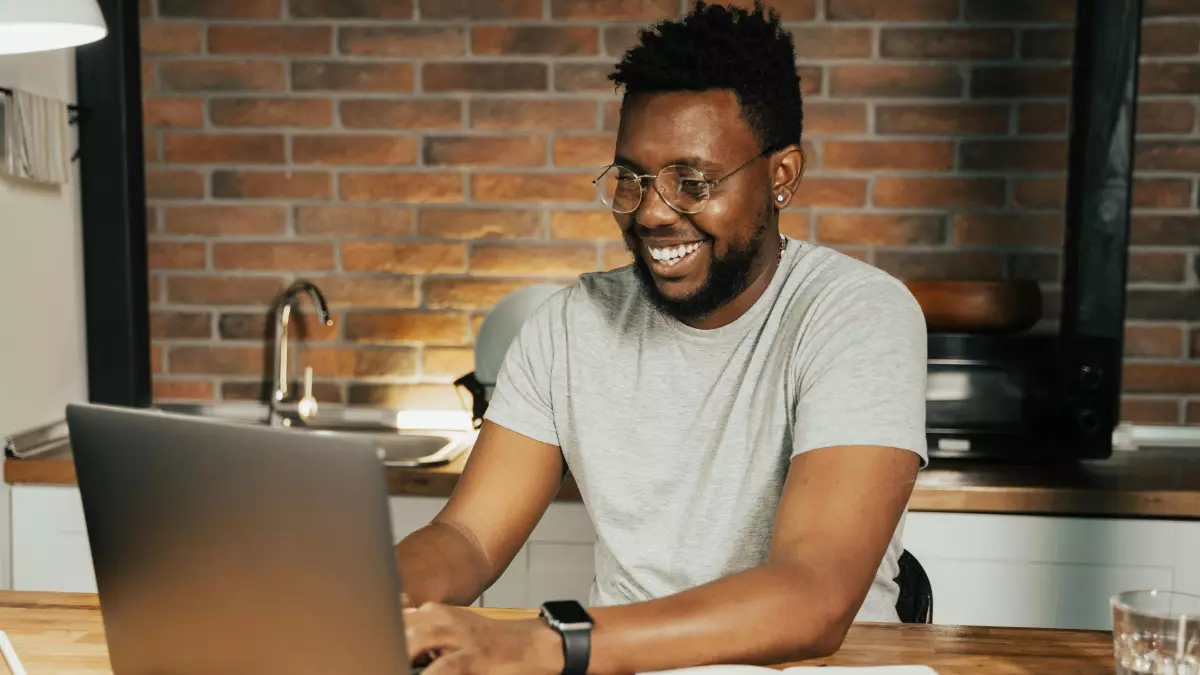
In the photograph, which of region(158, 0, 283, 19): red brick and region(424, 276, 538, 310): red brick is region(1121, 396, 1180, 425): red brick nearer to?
region(424, 276, 538, 310): red brick

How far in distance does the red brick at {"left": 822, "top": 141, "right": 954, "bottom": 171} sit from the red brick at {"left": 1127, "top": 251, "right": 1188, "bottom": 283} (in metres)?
0.46

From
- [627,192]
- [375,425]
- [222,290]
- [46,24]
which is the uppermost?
[46,24]

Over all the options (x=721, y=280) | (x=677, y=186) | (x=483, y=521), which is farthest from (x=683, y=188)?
(x=483, y=521)

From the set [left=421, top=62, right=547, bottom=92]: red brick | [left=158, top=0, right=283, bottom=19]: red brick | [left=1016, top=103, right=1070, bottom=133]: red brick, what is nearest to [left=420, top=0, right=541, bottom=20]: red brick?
[left=421, top=62, right=547, bottom=92]: red brick

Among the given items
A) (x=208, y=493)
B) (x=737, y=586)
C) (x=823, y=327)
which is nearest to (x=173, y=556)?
(x=208, y=493)

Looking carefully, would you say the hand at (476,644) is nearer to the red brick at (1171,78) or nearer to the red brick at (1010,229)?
the red brick at (1010,229)

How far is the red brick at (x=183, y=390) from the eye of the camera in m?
2.59

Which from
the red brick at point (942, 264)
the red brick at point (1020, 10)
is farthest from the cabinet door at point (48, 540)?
the red brick at point (1020, 10)

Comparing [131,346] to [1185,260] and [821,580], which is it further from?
[1185,260]

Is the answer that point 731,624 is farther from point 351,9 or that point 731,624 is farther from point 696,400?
point 351,9

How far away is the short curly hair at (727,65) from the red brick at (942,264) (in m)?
1.07

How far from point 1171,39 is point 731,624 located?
1949 millimetres

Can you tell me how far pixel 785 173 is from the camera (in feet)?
4.78

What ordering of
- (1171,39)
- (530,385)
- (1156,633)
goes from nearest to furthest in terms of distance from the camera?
(1156,633), (530,385), (1171,39)
